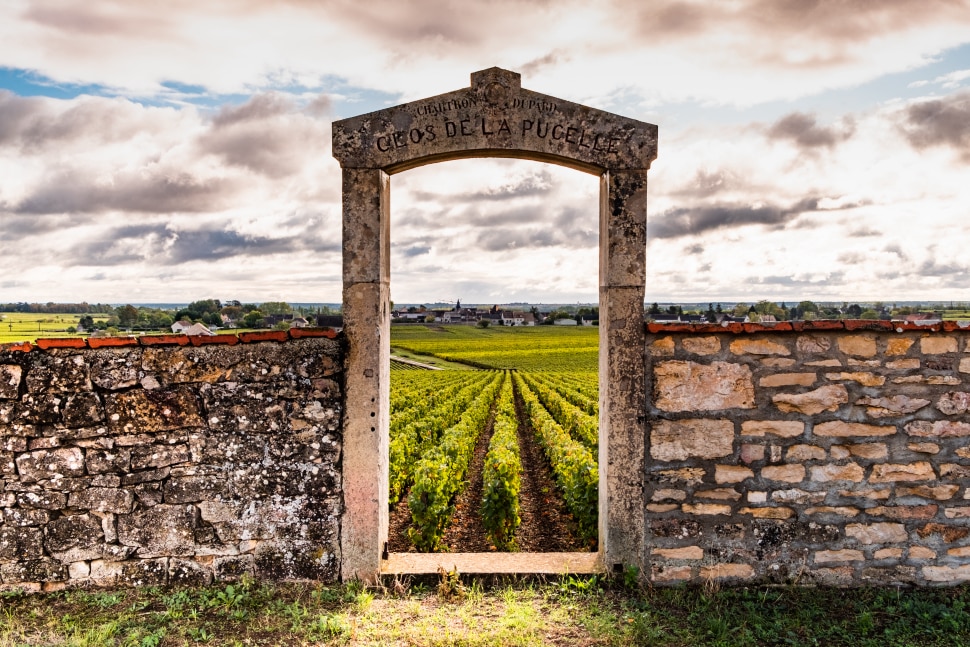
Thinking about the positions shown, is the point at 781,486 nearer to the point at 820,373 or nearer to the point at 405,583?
the point at 820,373

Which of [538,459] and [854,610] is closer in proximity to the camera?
[854,610]

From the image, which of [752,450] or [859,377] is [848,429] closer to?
[859,377]

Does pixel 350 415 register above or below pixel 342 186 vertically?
below

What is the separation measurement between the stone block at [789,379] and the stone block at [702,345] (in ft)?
1.44

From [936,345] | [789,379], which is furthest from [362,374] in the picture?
[936,345]

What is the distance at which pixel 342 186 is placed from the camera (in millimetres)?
4996

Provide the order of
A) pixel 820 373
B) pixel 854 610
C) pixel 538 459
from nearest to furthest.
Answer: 1. pixel 854 610
2. pixel 820 373
3. pixel 538 459

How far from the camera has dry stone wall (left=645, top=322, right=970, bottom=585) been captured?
190 inches

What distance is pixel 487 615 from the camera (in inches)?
173

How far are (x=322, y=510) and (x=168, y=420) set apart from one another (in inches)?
54.8

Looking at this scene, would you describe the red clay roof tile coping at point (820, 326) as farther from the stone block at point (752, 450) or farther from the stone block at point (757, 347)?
the stone block at point (752, 450)

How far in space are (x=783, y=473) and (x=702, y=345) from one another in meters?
1.18

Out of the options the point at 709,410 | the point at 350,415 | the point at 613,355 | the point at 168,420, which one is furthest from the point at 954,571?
the point at 168,420

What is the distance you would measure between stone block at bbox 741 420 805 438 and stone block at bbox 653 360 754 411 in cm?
15
